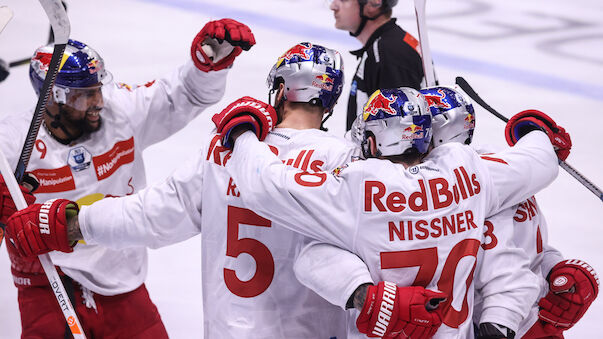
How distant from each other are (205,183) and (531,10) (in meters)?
6.35

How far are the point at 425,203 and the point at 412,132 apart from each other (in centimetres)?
20

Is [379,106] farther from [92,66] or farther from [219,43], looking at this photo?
[92,66]

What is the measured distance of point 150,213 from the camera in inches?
93.9

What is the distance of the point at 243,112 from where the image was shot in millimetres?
2258

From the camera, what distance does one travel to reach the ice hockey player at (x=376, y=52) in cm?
387

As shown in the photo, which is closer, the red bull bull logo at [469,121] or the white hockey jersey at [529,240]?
the white hockey jersey at [529,240]

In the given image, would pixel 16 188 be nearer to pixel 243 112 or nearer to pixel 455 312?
pixel 243 112

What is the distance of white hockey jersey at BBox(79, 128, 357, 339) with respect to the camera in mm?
2371

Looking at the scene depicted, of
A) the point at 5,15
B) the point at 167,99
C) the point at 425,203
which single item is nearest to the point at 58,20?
the point at 5,15

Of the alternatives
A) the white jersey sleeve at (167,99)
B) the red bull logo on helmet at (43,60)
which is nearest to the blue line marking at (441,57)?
the white jersey sleeve at (167,99)

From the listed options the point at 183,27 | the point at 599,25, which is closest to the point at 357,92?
the point at 183,27

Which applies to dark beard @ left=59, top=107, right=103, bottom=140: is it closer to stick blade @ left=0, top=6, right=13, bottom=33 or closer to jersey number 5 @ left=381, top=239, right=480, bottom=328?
stick blade @ left=0, top=6, right=13, bottom=33

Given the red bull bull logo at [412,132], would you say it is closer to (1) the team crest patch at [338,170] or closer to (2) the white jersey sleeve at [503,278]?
(1) the team crest patch at [338,170]

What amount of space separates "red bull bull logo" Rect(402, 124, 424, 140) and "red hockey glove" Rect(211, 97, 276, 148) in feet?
1.27
